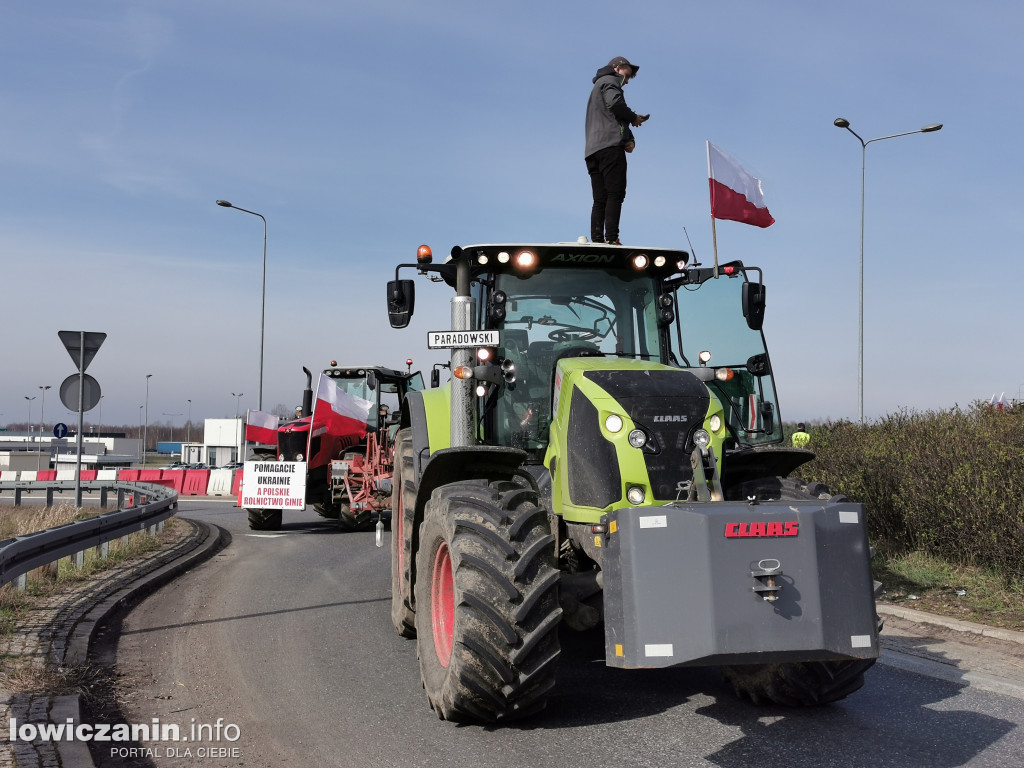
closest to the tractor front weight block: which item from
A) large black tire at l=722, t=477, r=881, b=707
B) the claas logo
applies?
the claas logo

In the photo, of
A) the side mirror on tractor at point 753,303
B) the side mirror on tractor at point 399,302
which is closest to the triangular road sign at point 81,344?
the side mirror on tractor at point 399,302

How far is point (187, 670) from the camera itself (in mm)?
6508

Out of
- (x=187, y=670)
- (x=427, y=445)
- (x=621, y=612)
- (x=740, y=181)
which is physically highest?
(x=740, y=181)

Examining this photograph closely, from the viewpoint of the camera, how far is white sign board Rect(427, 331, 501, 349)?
5914 millimetres

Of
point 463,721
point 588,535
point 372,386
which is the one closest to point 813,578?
point 588,535

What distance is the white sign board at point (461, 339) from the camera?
5.91 m

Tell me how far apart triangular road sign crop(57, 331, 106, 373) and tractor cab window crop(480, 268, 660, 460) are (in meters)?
7.90

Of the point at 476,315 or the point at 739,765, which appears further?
the point at 476,315

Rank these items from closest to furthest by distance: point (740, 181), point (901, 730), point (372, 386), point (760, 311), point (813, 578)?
point (813, 578) < point (901, 730) < point (760, 311) < point (740, 181) < point (372, 386)

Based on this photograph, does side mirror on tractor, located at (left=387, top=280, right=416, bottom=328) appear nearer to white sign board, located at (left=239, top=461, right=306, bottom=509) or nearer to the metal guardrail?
the metal guardrail

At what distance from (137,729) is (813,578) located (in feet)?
12.0

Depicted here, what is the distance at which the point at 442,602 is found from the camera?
18.5ft

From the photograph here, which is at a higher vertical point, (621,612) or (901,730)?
(621,612)

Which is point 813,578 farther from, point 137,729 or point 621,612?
point 137,729
